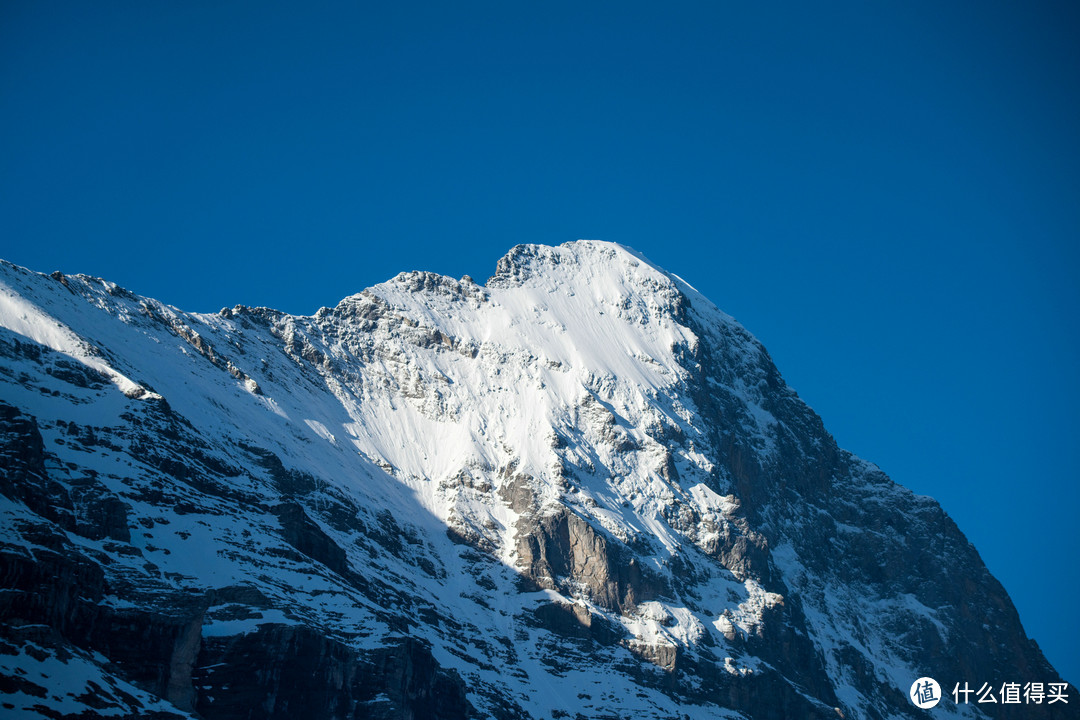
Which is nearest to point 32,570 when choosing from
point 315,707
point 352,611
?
point 315,707

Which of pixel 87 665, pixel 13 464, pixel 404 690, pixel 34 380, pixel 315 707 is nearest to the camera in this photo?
Answer: pixel 87 665

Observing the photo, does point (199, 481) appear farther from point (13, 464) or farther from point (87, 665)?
point (87, 665)

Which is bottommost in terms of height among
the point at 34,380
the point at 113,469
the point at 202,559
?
the point at 202,559

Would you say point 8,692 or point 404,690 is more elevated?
point 404,690

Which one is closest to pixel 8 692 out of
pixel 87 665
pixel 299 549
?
pixel 87 665

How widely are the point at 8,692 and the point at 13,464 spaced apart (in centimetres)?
4039

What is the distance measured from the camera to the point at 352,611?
183 meters

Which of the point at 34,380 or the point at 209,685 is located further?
the point at 34,380

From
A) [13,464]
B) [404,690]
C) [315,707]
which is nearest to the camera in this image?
[13,464]

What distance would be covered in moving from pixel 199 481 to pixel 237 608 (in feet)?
120

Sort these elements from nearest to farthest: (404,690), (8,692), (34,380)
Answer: (8,692) < (404,690) < (34,380)

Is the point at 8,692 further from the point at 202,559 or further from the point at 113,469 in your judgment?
the point at 113,469

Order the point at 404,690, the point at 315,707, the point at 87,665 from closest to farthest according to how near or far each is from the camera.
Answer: the point at 87,665 → the point at 315,707 → the point at 404,690

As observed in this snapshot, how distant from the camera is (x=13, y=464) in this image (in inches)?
5866
